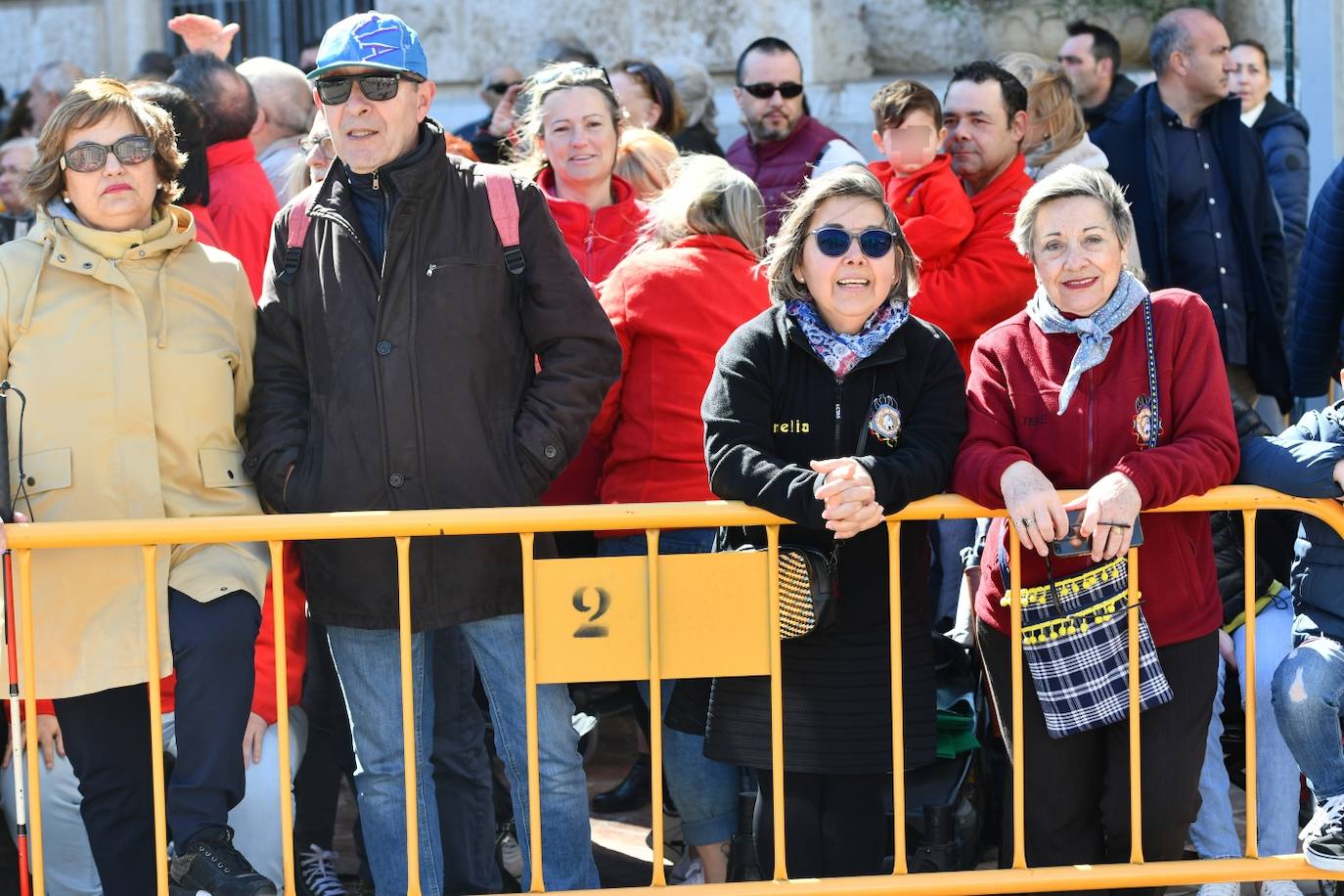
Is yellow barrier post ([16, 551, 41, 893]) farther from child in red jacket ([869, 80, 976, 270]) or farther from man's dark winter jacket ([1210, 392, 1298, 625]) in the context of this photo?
man's dark winter jacket ([1210, 392, 1298, 625])

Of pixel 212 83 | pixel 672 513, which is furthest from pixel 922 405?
pixel 212 83

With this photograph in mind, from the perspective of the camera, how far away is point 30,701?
389 cm

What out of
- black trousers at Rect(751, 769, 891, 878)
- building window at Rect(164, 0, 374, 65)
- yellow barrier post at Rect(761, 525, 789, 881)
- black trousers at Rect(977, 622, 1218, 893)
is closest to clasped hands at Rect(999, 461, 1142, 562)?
black trousers at Rect(977, 622, 1218, 893)

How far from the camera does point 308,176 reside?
530 centimetres

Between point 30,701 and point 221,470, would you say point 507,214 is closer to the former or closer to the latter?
point 221,470

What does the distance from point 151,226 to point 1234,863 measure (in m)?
2.79

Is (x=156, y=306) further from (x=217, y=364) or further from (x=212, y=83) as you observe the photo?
(x=212, y=83)

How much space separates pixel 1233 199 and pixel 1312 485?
8.46ft

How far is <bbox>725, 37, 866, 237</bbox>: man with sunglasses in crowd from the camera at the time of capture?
6.61m

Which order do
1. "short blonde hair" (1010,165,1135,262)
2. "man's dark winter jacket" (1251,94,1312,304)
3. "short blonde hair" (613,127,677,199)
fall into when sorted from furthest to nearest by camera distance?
"man's dark winter jacket" (1251,94,1312,304) → "short blonde hair" (613,127,677,199) → "short blonde hair" (1010,165,1135,262)

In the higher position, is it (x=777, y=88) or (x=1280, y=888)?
(x=777, y=88)

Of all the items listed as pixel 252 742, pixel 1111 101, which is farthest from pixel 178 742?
pixel 1111 101

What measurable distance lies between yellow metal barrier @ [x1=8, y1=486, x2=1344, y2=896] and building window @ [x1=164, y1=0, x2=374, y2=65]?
7494mm

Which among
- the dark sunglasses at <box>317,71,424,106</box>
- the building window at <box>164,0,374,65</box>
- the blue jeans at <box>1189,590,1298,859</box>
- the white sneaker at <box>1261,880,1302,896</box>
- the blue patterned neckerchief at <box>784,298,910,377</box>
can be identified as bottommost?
the white sneaker at <box>1261,880,1302,896</box>
